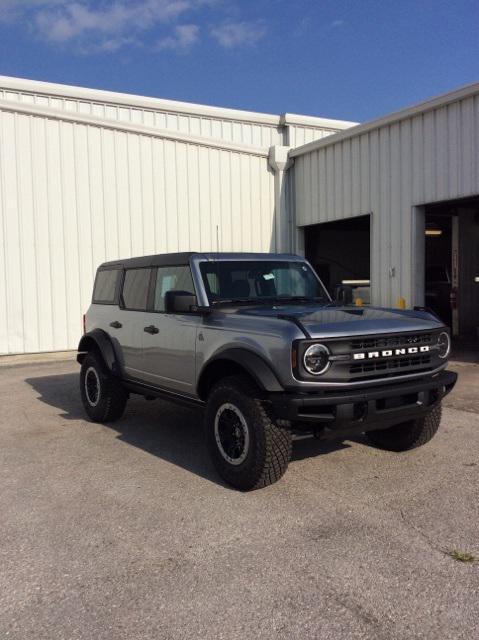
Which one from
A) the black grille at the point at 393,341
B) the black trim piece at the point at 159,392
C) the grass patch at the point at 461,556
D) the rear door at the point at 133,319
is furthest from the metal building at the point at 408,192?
the grass patch at the point at 461,556

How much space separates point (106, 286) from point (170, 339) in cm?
192

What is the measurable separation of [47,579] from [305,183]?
509 inches

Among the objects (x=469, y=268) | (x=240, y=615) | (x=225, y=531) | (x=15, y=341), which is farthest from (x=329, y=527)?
(x=469, y=268)

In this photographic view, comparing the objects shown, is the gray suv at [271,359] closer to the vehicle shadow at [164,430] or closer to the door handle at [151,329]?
the door handle at [151,329]

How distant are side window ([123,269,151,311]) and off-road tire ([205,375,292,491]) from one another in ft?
6.47

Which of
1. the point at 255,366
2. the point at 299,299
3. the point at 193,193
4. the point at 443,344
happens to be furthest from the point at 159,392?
the point at 193,193

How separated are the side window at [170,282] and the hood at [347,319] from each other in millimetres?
719

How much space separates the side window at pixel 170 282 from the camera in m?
5.43

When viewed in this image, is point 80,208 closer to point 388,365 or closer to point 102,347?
point 102,347

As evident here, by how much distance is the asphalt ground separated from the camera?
2.75m

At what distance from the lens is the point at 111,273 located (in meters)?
6.98

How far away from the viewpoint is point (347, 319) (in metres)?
4.44

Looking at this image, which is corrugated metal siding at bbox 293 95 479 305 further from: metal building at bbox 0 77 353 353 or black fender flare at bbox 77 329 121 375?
black fender flare at bbox 77 329 121 375

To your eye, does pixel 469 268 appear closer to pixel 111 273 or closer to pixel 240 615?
pixel 111 273
